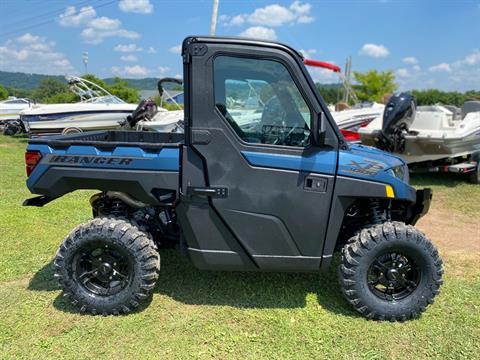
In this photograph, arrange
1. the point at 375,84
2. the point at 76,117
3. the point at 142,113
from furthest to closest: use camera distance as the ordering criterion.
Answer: the point at 375,84 → the point at 76,117 → the point at 142,113

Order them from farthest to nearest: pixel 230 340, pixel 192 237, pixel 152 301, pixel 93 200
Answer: pixel 93 200
pixel 152 301
pixel 192 237
pixel 230 340

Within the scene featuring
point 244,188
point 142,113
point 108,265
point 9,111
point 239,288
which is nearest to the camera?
point 244,188

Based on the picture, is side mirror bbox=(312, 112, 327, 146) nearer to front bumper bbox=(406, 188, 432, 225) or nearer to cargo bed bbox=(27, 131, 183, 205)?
cargo bed bbox=(27, 131, 183, 205)

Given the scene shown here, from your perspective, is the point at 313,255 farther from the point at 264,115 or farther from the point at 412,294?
the point at 264,115

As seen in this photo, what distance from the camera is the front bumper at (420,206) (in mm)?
3451

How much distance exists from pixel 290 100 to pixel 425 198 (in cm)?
147

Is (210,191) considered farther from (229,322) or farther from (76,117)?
(76,117)

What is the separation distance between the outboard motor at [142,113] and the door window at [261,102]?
7.69 metres

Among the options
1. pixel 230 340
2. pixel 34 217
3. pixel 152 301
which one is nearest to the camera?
pixel 230 340

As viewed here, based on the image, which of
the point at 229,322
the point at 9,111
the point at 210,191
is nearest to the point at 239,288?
the point at 229,322

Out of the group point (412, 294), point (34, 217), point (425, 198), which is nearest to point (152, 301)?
point (412, 294)

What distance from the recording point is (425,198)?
346cm

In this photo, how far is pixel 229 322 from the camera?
3156mm

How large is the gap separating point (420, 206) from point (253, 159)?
1587 mm
